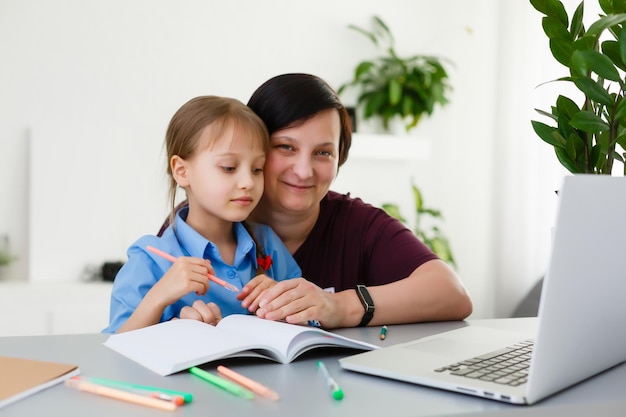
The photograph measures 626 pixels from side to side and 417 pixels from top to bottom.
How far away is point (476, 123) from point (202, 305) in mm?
3607

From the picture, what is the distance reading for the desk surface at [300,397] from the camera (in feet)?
2.61

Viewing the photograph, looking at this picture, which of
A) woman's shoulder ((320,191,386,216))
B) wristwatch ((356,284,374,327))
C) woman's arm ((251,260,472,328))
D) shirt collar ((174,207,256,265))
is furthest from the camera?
woman's shoulder ((320,191,386,216))

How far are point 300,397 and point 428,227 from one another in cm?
371

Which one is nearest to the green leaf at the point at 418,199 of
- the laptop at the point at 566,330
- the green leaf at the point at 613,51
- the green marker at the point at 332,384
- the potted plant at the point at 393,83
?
the potted plant at the point at 393,83

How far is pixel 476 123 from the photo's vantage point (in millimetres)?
4602

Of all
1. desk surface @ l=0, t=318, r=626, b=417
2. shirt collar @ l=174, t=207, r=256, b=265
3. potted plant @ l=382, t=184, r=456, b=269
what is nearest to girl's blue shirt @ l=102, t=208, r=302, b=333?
shirt collar @ l=174, t=207, r=256, b=265

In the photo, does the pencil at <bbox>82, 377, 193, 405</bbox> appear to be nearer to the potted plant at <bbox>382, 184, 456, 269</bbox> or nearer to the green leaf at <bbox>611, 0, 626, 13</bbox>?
the green leaf at <bbox>611, 0, 626, 13</bbox>

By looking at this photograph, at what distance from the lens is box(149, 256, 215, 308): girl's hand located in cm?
125

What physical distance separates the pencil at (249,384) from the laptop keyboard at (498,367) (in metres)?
0.23

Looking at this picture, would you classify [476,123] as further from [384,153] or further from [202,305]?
[202,305]

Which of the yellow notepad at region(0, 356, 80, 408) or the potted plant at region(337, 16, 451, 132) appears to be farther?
the potted plant at region(337, 16, 451, 132)

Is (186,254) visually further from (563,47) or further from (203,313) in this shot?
(563,47)

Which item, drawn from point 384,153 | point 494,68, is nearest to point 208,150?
point 384,153

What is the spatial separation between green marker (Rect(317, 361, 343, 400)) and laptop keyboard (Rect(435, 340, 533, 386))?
0.46 ft
